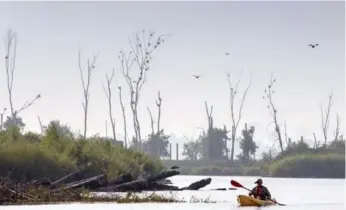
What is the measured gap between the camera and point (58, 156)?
143 ft

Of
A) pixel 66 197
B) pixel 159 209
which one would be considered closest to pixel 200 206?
pixel 159 209

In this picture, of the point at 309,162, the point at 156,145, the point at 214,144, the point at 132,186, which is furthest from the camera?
the point at 214,144

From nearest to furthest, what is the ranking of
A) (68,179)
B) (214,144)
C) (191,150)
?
(68,179), (214,144), (191,150)

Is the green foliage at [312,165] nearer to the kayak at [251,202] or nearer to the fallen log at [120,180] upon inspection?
the fallen log at [120,180]

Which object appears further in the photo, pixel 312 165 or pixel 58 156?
pixel 312 165

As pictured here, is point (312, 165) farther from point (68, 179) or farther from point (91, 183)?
point (91, 183)

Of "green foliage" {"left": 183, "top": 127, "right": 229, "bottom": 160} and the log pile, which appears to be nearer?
the log pile

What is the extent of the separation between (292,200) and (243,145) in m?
64.8

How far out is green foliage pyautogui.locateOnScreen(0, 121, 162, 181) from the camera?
134 ft

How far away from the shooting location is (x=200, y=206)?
110ft

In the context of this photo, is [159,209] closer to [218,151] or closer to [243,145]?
[243,145]

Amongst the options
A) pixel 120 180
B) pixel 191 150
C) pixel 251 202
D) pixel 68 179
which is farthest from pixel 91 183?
pixel 191 150

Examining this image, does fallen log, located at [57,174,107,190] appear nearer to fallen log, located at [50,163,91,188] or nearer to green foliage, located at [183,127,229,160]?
fallen log, located at [50,163,91,188]

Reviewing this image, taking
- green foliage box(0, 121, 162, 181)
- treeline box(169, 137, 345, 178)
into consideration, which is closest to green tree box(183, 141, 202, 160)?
treeline box(169, 137, 345, 178)
